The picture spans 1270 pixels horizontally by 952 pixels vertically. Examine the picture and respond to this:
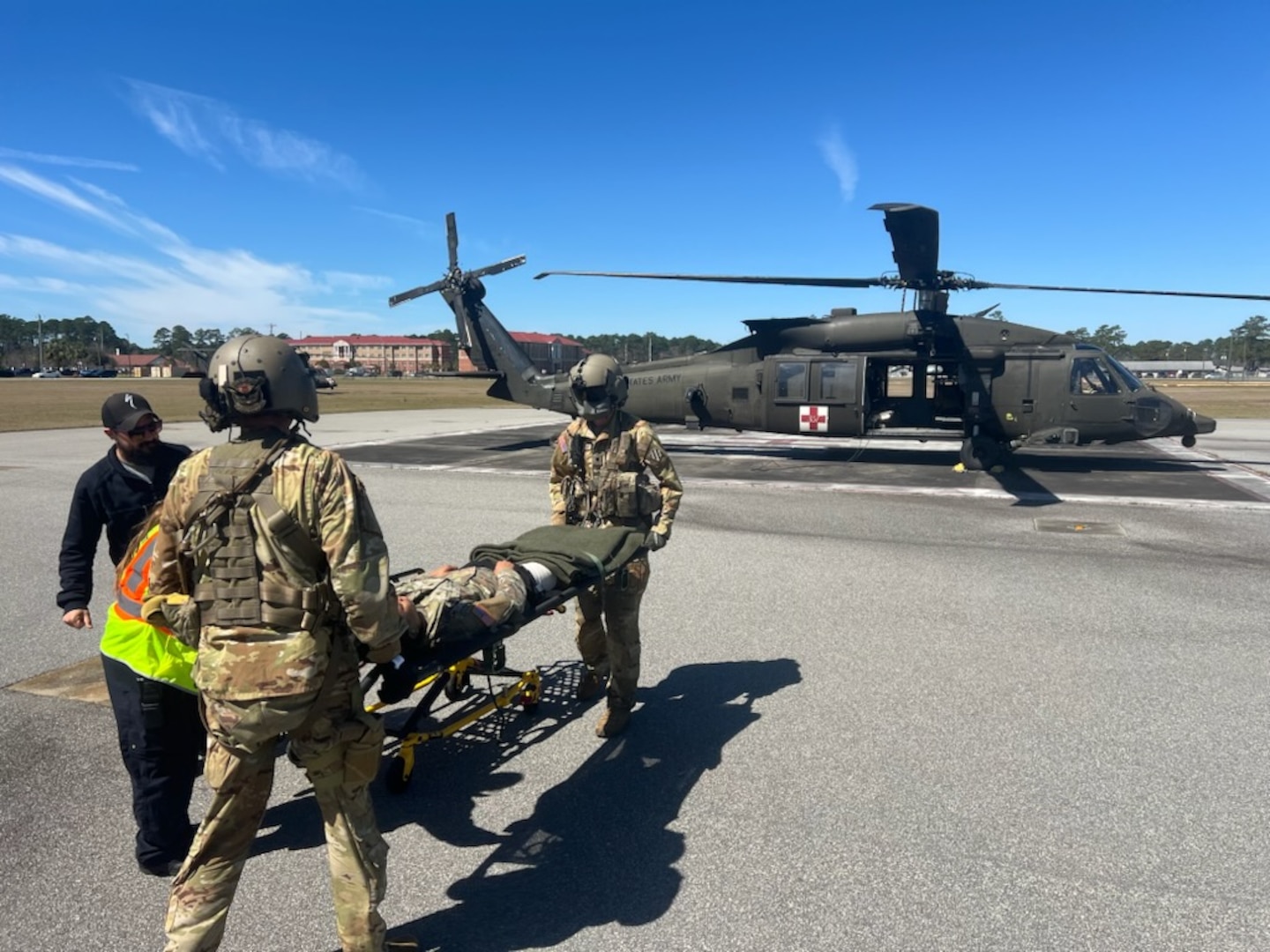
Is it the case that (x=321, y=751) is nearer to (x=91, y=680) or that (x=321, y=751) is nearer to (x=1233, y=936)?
(x=1233, y=936)

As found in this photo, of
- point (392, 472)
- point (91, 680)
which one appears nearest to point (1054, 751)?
point (91, 680)

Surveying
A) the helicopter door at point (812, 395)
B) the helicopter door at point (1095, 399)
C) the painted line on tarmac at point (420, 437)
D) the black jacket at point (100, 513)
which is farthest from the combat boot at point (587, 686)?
the painted line on tarmac at point (420, 437)

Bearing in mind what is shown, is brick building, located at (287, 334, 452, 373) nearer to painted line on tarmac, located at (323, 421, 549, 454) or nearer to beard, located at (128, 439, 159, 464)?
painted line on tarmac, located at (323, 421, 549, 454)

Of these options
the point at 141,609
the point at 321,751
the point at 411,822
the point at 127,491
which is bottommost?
the point at 411,822

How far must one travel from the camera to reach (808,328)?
15.8 metres

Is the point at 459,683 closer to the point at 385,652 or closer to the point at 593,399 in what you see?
the point at 593,399

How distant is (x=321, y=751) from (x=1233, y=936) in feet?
10.1

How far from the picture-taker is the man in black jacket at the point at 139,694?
2.99 m

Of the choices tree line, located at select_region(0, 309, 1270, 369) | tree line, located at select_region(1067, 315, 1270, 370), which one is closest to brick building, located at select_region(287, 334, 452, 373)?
tree line, located at select_region(0, 309, 1270, 369)

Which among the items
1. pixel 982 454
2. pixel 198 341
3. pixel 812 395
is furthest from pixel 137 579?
pixel 198 341

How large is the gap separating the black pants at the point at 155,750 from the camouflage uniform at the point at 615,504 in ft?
6.50

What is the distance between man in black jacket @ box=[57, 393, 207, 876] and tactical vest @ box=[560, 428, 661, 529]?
84.7 inches

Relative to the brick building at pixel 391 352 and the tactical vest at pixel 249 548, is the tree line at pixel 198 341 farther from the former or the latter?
the tactical vest at pixel 249 548

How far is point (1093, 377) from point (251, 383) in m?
15.3
